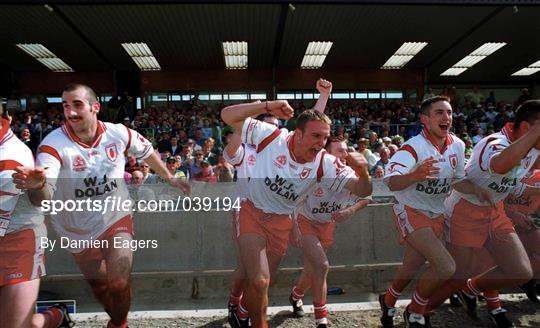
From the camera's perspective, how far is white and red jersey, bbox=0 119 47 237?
345 centimetres

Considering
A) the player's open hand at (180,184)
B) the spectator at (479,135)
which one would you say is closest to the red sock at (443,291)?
the player's open hand at (180,184)

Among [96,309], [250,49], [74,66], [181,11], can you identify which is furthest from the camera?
[74,66]

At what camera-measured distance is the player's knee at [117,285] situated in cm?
404

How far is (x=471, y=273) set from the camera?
507 cm

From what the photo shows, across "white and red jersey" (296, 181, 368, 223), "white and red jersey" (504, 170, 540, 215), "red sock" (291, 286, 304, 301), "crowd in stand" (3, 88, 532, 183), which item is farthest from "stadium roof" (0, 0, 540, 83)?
"red sock" (291, 286, 304, 301)

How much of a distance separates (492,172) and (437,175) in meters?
0.57

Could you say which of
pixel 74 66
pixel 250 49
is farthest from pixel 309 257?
pixel 74 66

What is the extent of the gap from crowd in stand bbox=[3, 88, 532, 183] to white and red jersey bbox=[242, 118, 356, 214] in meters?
3.23

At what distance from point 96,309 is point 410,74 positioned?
2061 centimetres

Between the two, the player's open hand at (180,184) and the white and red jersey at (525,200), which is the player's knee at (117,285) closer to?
the player's open hand at (180,184)

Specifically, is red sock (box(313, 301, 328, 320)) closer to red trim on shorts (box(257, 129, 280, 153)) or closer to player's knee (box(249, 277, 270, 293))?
player's knee (box(249, 277, 270, 293))

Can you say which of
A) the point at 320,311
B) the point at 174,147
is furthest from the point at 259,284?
the point at 174,147

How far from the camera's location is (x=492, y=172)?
4730 millimetres

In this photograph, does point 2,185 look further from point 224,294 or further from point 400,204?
point 400,204
